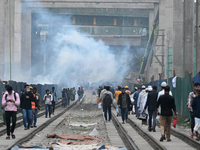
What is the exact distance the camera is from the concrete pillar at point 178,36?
44.3 meters

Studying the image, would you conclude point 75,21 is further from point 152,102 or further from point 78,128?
point 152,102

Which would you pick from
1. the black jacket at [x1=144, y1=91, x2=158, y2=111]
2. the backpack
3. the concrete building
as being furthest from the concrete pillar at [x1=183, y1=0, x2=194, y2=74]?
the black jacket at [x1=144, y1=91, x2=158, y2=111]

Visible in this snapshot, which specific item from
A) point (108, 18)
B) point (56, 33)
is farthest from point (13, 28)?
point (108, 18)

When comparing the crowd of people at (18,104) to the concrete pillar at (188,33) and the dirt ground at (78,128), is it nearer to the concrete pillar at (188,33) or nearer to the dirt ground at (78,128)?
the dirt ground at (78,128)

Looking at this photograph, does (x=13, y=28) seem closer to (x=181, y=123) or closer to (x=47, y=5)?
(x=47, y=5)

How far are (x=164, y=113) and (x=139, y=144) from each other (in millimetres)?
1363

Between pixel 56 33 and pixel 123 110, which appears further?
pixel 56 33

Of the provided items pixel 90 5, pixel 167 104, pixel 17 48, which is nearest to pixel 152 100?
pixel 167 104

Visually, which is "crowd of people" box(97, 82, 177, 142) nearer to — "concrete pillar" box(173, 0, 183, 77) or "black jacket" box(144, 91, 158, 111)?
"black jacket" box(144, 91, 158, 111)

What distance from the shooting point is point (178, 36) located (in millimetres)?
45531

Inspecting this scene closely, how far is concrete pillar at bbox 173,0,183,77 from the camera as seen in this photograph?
44.3 metres

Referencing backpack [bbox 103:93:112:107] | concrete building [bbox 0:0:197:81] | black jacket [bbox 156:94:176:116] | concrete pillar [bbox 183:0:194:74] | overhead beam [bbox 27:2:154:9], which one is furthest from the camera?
overhead beam [bbox 27:2:154:9]

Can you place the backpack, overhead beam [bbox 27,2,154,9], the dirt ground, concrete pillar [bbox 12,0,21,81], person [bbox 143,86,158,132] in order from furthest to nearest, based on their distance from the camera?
1. concrete pillar [bbox 12,0,21,81]
2. overhead beam [bbox 27,2,154,9]
3. the backpack
4. person [bbox 143,86,158,132]
5. the dirt ground

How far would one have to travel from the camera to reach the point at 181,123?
70.2 feet
